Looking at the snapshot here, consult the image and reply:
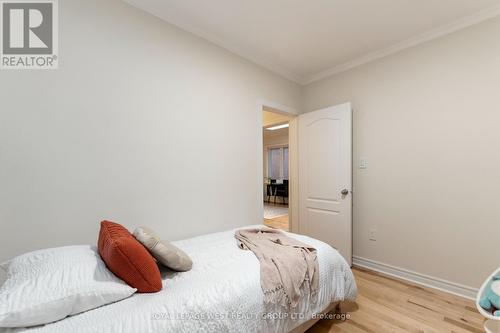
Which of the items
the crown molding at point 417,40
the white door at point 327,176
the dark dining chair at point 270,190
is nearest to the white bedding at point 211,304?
the white door at point 327,176

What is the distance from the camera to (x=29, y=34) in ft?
5.14

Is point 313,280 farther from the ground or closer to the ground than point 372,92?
closer to the ground

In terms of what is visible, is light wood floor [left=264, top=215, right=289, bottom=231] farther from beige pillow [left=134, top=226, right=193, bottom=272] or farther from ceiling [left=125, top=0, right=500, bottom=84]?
beige pillow [left=134, top=226, right=193, bottom=272]

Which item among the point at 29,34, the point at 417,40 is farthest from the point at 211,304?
the point at 417,40

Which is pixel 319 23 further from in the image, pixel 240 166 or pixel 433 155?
pixel 433 155

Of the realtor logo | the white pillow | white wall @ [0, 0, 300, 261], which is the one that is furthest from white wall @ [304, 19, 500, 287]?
the realtor logo

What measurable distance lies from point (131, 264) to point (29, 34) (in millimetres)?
1773

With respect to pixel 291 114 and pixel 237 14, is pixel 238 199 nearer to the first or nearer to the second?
pixel 291 114

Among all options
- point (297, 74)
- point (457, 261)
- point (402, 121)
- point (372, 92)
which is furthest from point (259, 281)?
point (297, 74)

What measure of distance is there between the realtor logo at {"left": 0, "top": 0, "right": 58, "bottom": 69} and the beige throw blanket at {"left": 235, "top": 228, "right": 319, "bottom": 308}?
Answer: 1.98m

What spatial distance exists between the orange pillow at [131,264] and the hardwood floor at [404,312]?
132 cm

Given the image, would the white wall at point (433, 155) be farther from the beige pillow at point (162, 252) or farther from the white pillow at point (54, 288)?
the white pillow at point (54, 288)

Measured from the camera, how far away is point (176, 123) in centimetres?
212

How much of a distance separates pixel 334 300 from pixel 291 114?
2481 mm
